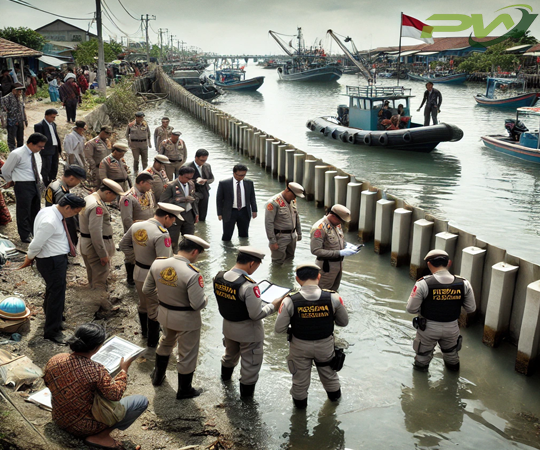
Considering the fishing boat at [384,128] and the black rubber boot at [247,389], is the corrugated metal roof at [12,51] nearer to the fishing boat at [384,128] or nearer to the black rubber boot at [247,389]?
the fishing boat at [384,128]

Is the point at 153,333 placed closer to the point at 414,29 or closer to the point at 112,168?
the point at 112,168

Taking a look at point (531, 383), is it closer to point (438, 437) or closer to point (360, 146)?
point (438, 437)

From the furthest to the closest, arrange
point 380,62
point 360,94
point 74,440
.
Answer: point 380,62 → point 360,94 → point 74,440

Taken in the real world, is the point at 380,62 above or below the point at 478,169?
above

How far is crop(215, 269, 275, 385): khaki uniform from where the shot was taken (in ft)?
16.1

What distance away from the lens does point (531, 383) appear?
6035mm

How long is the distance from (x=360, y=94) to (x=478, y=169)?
6102 mm

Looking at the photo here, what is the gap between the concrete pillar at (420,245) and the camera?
8.69m

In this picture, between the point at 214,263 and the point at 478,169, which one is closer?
the point at 214,263

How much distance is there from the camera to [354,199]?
1145cm

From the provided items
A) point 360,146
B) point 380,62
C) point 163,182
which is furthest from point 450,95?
point 380,62

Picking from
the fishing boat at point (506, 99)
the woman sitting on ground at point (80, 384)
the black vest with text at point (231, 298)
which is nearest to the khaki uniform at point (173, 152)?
the black vest with text at point (231, 298)

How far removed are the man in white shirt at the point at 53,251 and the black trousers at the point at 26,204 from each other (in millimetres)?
2637

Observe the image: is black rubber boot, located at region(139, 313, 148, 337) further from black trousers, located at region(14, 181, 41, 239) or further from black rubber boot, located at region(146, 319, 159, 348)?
black trousers, located at region(14, 181, 41, 239)
